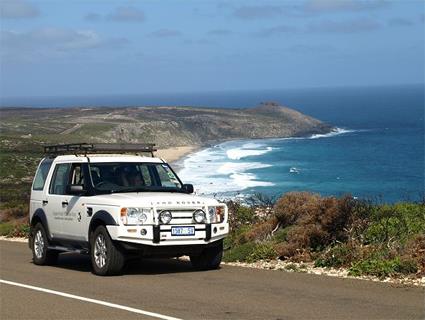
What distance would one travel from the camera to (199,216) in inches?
508

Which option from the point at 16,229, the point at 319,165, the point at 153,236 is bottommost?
the point at 319,165

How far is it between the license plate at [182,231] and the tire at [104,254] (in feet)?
2.86

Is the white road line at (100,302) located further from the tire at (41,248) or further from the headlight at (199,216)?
the headlight at (199,216)

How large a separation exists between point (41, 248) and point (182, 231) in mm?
3601

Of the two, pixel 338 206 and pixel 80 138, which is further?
pixel 80 138

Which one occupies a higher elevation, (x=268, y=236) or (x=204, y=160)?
(x=268, y=236)

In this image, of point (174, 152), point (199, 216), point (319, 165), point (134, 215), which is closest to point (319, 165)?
point (319, 165)

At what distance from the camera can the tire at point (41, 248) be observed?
14.9 metres

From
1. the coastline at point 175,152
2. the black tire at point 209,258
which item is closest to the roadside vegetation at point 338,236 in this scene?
the black tire at point 209,258

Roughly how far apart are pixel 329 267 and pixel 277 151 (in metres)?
108

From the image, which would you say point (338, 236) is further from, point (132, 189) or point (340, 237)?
point (132, 189)

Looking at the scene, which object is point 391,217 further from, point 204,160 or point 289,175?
point 204,160

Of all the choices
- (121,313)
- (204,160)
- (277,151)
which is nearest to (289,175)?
(204,160)

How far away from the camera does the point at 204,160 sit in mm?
103062
